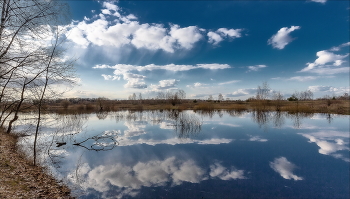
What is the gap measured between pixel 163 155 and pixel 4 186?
6836mm

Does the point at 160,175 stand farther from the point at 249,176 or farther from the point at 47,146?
the point at 47,146

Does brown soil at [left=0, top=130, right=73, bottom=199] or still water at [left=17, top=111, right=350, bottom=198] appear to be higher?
brown soil at [left=0, top=130, right=73, bottom=199]

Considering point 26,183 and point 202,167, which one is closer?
point 26,183

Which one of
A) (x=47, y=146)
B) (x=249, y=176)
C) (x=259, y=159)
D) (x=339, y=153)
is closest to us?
(x=249, y=176)

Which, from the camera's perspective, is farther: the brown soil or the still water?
the still water

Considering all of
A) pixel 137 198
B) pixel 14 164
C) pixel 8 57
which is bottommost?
pixel 137 198

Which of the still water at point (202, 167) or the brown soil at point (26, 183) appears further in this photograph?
the still water at point (202, 167)

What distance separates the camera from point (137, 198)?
5.89 metres

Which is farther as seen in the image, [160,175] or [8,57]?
[160,175]

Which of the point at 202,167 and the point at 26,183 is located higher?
the point at 26,183

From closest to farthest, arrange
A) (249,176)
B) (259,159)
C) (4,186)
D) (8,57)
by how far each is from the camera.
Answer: (8,57), (4,186), (249,176), (259,159)

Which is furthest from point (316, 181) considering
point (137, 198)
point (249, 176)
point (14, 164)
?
point (14, 164)

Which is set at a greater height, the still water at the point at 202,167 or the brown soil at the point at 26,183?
the brown soil at the point at 26,183

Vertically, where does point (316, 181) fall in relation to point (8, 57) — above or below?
below
